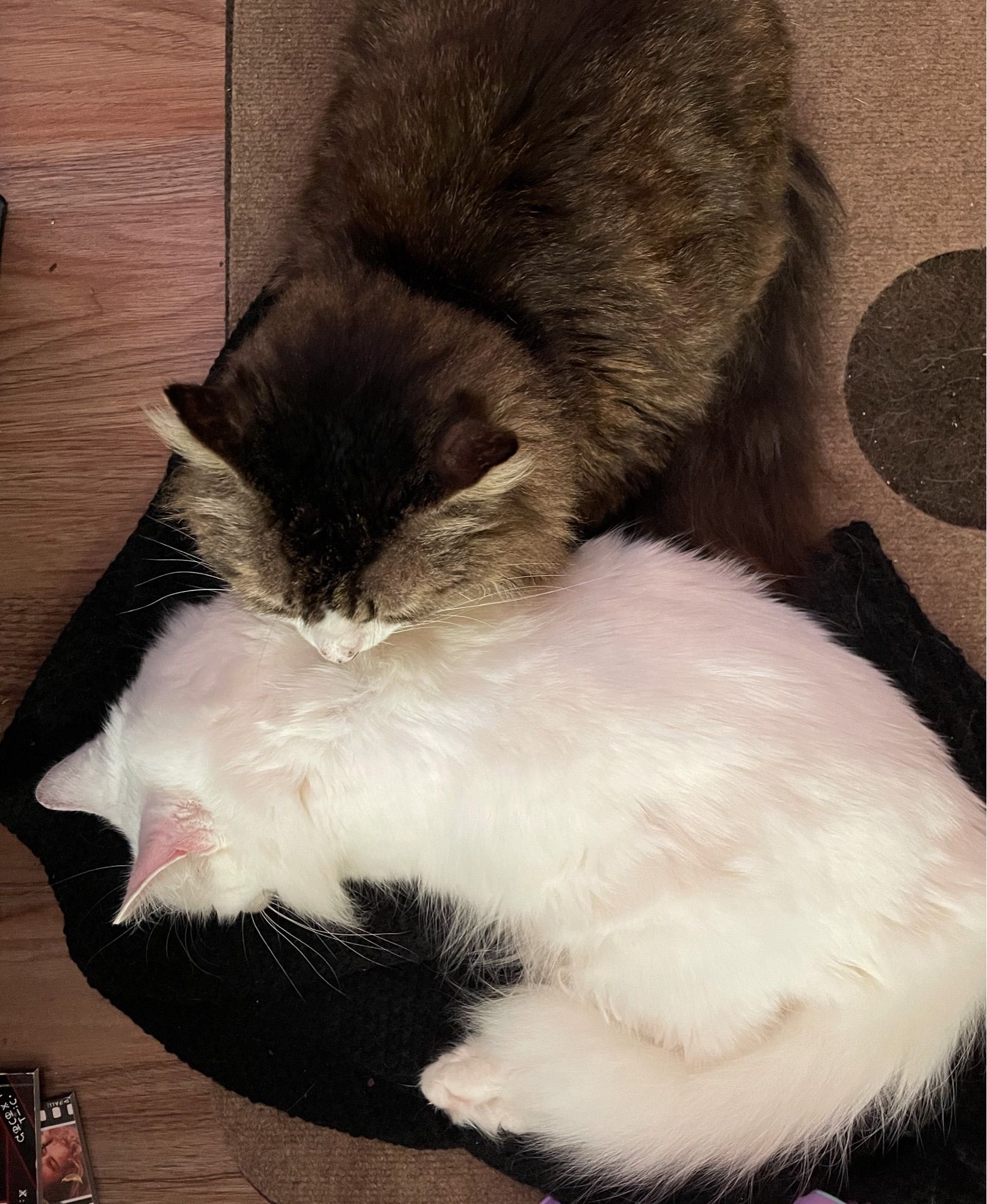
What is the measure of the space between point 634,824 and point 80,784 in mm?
707

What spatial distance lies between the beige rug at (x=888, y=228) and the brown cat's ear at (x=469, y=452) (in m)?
0.83

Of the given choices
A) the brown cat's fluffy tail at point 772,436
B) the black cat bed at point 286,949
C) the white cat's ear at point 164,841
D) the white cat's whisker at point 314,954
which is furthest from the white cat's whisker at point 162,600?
the brown cat's fluffy tail at point 772,436

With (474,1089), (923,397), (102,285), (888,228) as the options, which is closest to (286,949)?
(474,1089)

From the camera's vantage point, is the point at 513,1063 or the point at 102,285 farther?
the point at 102,285

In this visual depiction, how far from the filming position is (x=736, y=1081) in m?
1.00

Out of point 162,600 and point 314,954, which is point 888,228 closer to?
point 162,600

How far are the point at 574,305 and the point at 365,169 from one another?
30 cm

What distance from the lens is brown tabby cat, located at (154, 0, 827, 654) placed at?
85cm

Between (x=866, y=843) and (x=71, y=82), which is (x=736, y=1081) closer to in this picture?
(x=866, y=843)

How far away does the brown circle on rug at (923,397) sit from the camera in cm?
142

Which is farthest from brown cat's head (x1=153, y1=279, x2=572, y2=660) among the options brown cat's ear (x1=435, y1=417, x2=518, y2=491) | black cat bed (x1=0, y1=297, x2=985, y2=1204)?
black cat bed (x1=0, y1=297, x2=985, y2=1204)

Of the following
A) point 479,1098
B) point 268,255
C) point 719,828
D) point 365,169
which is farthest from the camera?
point 268,255

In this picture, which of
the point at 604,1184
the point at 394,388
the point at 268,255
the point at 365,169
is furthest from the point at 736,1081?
the point at 268,255

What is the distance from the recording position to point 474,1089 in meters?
1.16
